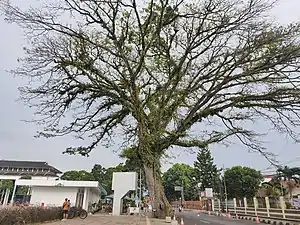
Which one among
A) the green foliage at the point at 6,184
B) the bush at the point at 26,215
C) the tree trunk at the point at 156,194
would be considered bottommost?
the bush at the point at 26,215

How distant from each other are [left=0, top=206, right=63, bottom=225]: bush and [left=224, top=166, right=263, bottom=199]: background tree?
39.9 metres

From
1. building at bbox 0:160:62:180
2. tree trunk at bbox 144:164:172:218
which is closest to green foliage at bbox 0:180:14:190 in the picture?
building at bbox 0:160:62:180

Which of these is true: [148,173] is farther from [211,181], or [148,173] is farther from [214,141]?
[211,181]

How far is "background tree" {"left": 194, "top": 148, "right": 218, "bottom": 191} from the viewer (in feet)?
200

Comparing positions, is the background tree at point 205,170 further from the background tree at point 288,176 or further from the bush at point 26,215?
the bush at point 26,215

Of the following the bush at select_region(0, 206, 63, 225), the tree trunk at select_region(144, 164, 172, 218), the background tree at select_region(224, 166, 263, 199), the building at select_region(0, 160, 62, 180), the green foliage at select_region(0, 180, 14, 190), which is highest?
the building at select_region(0, 160, 62, 180)

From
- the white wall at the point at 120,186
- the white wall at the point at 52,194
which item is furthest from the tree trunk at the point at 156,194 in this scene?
the white wall at the point at 52,194

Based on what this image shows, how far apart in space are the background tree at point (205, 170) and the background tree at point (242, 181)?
386 inches

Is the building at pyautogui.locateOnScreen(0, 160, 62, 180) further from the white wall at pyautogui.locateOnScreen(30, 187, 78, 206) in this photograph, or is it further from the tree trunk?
the tree trunk

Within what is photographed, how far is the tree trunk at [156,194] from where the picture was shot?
12883mm

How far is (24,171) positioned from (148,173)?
4662 centimetres

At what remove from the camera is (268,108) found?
45.3 ft

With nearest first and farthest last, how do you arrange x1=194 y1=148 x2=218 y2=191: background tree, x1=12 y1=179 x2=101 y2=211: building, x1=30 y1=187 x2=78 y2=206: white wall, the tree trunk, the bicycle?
the tree trunk < the bicycle < x1=12 y1=179 x2=101 y2=211: building < x1=30 y1=187 x2=78 y2=206: white wall < x1=194 y1=148 x2=218 y2=191: background tree

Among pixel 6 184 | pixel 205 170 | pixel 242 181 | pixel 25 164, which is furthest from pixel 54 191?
pixel 205 170
